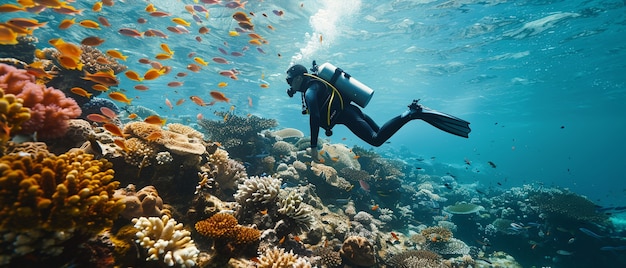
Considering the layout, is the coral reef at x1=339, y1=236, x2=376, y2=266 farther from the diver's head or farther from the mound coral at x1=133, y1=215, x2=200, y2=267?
the diver's head

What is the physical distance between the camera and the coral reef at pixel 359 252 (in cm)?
505

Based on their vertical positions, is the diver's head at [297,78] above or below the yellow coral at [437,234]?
above

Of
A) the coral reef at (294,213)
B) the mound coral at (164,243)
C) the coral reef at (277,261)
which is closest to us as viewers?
the mound coral at (164,243)

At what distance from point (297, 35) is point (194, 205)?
67.8ft

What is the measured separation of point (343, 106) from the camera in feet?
19.9

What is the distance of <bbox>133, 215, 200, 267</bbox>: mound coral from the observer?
2.88 meters

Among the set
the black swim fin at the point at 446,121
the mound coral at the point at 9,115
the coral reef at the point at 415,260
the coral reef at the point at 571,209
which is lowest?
the mound coral at the point at 9,115

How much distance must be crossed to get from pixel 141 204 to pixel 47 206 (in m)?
1.48

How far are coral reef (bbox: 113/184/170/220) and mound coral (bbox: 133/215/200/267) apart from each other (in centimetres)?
34

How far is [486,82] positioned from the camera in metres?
31.8

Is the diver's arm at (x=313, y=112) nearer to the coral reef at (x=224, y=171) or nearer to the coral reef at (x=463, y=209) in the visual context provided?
the coral reef at (x=224, y=171)

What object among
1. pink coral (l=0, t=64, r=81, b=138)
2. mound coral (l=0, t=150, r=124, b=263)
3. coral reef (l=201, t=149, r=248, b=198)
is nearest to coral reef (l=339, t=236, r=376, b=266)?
coral reef (l=201, t=149, r=248, b=198)

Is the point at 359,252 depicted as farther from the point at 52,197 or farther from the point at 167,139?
the point at 52,197

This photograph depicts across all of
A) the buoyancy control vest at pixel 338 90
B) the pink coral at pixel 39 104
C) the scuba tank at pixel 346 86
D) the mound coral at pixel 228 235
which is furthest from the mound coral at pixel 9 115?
the scuba tank at pixel 346 86
